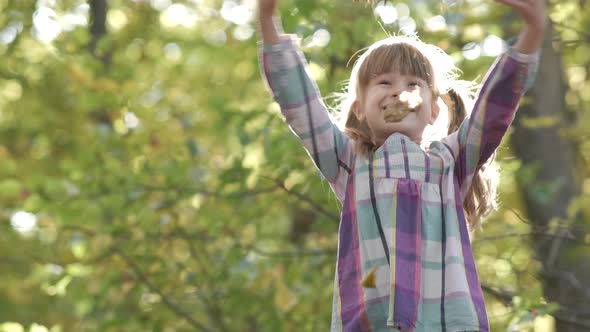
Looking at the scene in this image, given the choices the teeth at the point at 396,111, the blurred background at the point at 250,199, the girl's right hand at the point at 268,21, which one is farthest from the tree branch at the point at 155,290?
the girl's right hand at the point at 268,21

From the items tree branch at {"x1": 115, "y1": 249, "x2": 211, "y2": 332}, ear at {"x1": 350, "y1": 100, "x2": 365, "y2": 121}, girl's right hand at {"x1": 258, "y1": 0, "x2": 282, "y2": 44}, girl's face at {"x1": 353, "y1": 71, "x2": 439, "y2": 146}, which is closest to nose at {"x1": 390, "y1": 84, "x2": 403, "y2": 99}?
girl's face at {"x1": 353, "y1": 71, "x2": 439, "y2": 146}

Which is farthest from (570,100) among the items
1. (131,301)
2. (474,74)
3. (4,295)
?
(4,295)

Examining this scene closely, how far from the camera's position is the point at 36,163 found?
9.08 metres

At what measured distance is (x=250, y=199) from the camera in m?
5.21

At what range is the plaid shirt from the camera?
2170 millimetres

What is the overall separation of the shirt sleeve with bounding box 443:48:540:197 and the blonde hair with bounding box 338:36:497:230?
4.8 inches

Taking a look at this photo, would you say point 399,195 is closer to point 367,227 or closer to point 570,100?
point 367,227

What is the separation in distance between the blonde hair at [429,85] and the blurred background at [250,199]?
0.83 metres

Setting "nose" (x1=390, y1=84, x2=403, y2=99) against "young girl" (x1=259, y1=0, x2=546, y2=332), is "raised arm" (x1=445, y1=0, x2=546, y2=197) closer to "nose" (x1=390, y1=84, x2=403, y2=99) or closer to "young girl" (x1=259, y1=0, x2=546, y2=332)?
"young girl" (x1=259, y1=0, x2=546, y2=332)

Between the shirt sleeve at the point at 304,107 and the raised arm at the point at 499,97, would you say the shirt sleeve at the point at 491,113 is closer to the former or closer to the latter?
the raised arm at the point at 499,97

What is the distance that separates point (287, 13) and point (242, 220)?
1.68 metres

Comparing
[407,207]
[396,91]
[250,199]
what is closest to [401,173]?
[407,207]

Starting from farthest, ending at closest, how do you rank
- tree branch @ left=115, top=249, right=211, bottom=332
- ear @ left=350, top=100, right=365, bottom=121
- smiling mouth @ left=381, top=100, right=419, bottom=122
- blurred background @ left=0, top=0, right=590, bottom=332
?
tree branch @ left=115, top=249, right=211, bottom=332 < blurred background @ left=0, top=0, right=590, bottom=332 < ear @ left=350, top=100, right=365, bottom=121 < smiling mouth @ left=381, top=100, right=419, bottom=122

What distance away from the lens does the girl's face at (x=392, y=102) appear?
234cm
